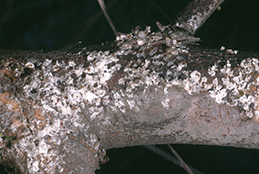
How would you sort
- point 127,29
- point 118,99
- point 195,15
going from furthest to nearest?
1. point 127,29
2. point 195,15
3. point 118,99

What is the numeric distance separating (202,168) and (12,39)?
4.64 feet

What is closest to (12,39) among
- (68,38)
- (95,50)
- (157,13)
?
(68,38)

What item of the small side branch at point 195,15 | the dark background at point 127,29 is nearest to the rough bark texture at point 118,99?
the small side branch at point 195,15

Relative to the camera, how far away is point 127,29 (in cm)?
154

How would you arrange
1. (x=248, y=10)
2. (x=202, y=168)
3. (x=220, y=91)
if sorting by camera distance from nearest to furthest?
(x=220, y=91) → (x=248, y=10) → (x=202, y=168)

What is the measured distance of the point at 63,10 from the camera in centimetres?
147

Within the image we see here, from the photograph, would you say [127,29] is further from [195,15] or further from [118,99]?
[118,99]

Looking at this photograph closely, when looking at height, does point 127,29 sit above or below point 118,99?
above

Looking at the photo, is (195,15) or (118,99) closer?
(118,99)

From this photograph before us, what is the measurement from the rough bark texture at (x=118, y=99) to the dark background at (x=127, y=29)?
1.01 metres

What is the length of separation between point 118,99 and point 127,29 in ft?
3.65

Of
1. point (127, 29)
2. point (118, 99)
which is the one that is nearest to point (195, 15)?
point (118, 99)

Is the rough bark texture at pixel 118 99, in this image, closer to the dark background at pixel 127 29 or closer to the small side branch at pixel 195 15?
the small side branch at pixel 195 15

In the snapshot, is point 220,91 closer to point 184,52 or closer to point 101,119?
point 184,52
